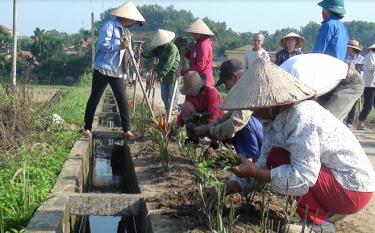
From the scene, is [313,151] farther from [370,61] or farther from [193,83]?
[370,61]

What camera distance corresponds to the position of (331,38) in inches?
192

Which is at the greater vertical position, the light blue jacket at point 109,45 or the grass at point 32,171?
the light blue jacket at point 109,45

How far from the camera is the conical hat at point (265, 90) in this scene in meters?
2.82

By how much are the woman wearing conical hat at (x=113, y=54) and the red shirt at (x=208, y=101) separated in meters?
1.04

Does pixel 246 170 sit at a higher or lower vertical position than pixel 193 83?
lower

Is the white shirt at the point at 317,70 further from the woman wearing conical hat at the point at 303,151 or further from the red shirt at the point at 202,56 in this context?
the red shirt at the point at 202,56

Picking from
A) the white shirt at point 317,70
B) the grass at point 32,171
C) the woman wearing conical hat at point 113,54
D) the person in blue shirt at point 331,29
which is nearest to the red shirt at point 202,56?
the woman wearing conical hat at point 113,54

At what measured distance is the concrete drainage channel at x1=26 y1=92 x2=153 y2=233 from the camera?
133 inches

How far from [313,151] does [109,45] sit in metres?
3.64

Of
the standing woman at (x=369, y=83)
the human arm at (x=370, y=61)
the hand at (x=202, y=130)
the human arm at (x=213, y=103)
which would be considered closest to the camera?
the hand at (x=202, y=130)

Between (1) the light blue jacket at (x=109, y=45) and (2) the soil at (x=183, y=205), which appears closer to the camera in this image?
(2) the soil at (x=183, y=205)

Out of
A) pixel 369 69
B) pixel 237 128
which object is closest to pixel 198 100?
pixel 237 128

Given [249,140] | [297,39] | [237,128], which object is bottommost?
[249,140]

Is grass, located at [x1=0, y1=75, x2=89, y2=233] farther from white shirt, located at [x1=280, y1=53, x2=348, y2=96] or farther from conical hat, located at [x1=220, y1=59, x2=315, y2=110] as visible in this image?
white shirt, located at [x1=280, y1=53, x2=348, y2=96]
